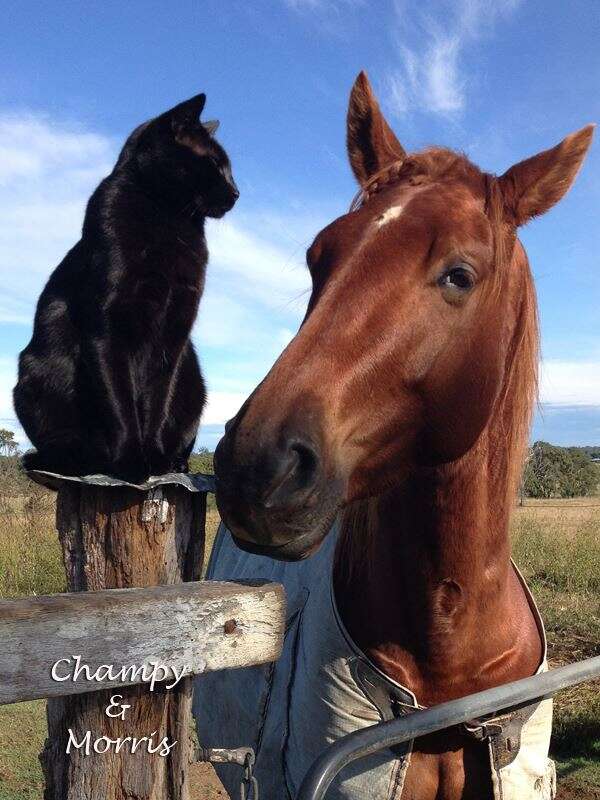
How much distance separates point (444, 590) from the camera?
189cm

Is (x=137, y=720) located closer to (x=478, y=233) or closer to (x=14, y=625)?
(x=14, y=625)

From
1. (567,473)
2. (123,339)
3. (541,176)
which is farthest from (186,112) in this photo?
(567,473)

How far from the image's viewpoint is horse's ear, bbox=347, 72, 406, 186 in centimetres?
216

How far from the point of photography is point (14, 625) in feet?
3.10

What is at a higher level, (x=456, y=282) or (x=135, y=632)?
(x=456, y=282)

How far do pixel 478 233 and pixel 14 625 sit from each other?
147 centimetres

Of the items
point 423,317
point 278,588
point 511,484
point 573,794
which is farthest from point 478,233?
point 573,794

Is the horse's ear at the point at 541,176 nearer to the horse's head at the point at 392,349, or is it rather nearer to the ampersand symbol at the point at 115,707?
the horse's head at the point at 392,349

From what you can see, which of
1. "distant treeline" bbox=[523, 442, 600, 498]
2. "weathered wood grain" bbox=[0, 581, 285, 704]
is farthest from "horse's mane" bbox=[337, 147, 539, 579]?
"distant treeline" bbox=[523, 442, 600, 498]

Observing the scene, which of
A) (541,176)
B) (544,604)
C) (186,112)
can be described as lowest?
(544,604)

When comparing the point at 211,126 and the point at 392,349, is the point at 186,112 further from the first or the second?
the point at 392,349

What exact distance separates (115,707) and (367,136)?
1894 millimetres

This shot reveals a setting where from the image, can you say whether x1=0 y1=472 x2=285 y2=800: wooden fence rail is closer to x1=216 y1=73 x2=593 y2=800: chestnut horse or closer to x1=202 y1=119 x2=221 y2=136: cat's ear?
x1=216 y1=73 x2=593 y2=800: chestnut horse

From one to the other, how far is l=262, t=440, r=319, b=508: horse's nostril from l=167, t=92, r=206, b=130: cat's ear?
2507 mm
